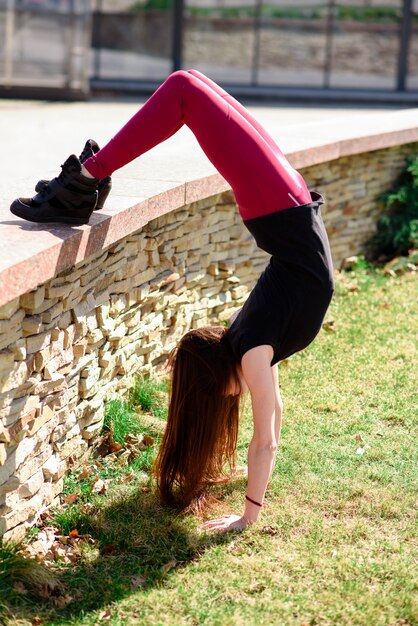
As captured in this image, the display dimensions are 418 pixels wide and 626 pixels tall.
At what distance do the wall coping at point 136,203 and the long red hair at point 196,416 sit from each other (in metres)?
0.60

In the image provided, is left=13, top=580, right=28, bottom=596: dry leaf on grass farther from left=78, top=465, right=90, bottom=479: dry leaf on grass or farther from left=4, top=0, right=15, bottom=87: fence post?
left=4, top=0, right=15, bottom=87: fence post

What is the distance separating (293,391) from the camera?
5383 mm

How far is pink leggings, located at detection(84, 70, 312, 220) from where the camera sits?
12.4ft

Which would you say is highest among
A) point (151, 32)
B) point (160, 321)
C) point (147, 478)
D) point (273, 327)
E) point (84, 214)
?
point (151, 32)

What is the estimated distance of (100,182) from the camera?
4.12 m

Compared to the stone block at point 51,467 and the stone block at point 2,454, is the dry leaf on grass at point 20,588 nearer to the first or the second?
the stone block at point 2,454

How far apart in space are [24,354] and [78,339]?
66 cm

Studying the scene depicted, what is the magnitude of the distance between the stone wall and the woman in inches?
18.6

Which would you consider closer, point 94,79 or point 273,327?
point 273,327

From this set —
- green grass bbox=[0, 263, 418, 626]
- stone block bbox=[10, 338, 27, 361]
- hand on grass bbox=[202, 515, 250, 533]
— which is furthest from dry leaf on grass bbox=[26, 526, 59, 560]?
stone block bbox=[10, 338, 27, 361]

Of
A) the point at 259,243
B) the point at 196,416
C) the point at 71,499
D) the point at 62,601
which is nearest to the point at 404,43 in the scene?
the point at 259,243

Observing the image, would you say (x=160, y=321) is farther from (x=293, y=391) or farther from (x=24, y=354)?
(x=24, y=354)

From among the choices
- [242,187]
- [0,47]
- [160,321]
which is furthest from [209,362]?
[0,47]

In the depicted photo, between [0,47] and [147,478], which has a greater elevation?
[0,47]
